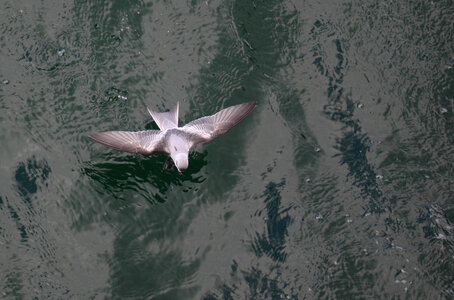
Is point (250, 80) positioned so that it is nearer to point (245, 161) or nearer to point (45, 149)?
point (245, 161)

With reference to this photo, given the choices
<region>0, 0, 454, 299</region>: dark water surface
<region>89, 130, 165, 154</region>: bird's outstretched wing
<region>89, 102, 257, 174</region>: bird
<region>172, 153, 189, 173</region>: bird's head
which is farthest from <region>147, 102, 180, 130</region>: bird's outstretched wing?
<region>172, 153, 189, 173</region>: bird's head

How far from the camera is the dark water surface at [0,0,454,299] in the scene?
324 inches

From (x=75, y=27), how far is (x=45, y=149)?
87.7 inches

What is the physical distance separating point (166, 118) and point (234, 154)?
124 cm

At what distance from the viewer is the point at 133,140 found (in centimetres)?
873

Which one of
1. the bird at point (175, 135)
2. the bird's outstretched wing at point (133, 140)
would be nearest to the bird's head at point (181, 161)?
the bird at point (175, 135)

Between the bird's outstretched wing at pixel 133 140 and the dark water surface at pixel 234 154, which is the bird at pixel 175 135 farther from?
the dark water surface at pixel 234 154

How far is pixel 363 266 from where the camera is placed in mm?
8484

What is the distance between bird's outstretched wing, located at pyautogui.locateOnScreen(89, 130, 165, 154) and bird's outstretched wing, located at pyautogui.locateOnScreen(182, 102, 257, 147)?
1.57ft

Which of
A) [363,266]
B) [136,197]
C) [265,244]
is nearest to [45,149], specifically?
[136,197]

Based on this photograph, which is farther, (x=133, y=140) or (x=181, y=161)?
(x=133, y=140)

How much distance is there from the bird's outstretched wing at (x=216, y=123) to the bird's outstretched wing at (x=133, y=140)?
479 millimetres

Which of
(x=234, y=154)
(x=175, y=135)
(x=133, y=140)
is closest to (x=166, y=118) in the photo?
(x=175, y=135)

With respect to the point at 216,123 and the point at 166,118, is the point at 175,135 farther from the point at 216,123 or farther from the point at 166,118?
the point at 216,123
